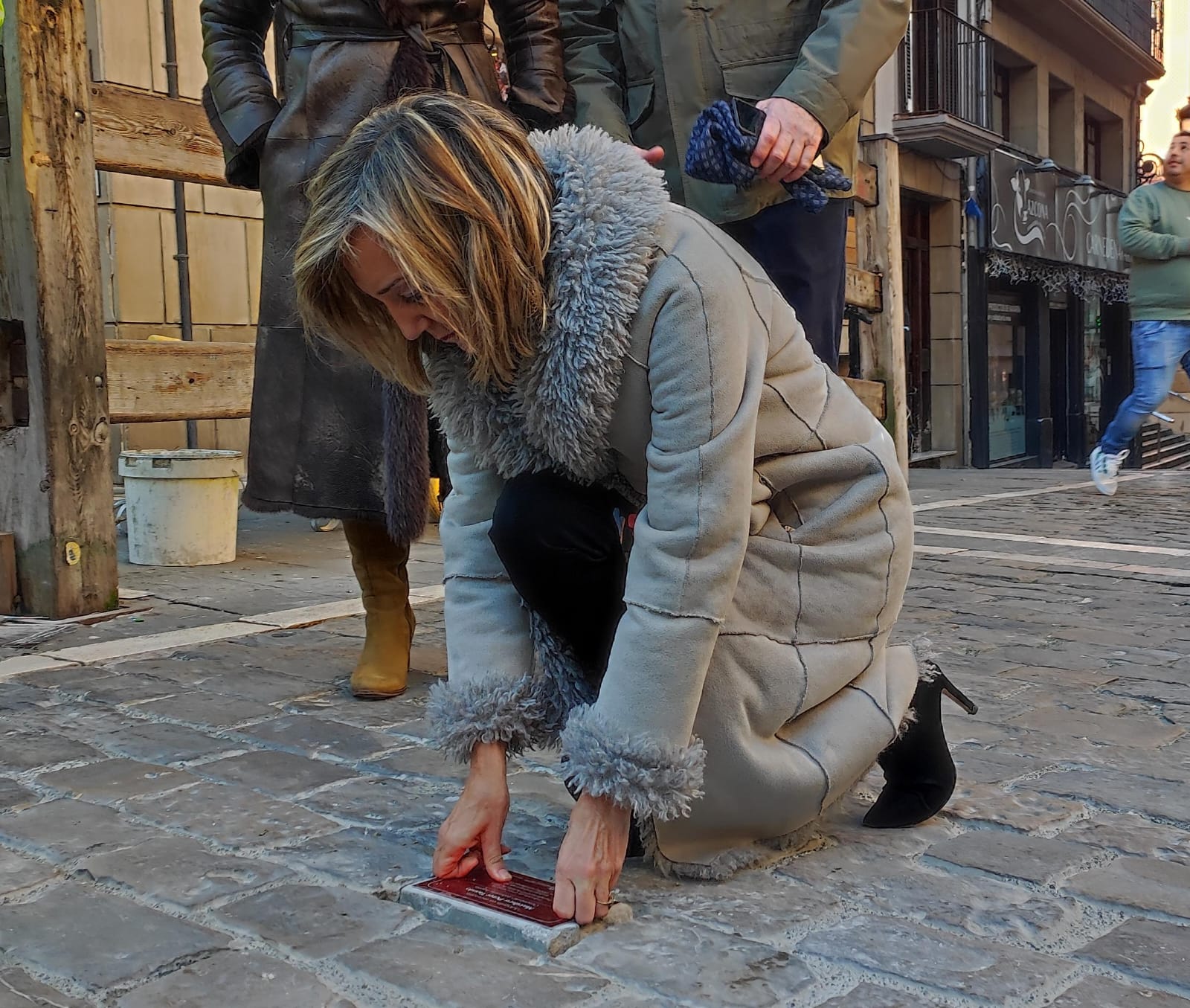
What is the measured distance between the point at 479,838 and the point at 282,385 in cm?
162

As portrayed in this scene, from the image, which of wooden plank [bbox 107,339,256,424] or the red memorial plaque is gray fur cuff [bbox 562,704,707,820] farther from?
wooden plank [bbox 107,339,256,424]

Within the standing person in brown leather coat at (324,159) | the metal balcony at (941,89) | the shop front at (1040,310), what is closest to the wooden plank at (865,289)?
the standing person in brown leather coat at (324,159)

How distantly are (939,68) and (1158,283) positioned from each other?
29.4ft

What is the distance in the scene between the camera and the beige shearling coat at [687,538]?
1.75m

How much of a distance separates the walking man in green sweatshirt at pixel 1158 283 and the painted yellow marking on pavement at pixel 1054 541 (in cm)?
188

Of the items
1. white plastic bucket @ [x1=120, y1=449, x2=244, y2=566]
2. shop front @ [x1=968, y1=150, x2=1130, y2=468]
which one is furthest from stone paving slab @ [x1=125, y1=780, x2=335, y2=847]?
shop front @ [x1=968, y1=150, x2=1130, y2=468]

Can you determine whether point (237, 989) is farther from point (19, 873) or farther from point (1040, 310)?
point (1040, 310)

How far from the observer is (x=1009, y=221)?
17453 millimetres

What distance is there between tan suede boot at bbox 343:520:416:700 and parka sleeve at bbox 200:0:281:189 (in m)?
0.88

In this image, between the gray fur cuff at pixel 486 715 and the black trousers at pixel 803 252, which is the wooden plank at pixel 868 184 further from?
the gray fur cuff at pixel 486 715

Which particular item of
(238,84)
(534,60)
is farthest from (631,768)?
(238,84)

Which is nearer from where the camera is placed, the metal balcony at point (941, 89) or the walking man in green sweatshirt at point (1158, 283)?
the walking man in green sweatshirt at point (1158, 283)

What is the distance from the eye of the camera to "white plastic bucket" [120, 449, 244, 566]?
5156 mm

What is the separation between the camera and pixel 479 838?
75.6 inches
